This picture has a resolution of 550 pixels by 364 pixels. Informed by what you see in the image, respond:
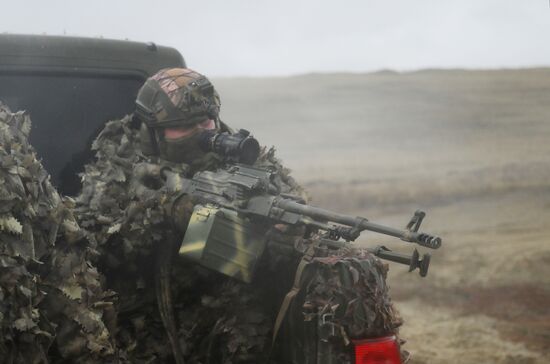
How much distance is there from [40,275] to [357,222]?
1.15m

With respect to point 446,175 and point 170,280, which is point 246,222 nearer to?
point 170,280

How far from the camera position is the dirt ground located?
369 inches

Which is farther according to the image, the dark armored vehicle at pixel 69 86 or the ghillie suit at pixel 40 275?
the dark armored vehicle at pixel 69 86

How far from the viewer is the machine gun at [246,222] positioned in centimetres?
351

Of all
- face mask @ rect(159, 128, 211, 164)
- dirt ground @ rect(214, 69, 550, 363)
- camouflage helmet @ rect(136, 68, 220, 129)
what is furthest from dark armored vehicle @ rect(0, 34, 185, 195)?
dirt ground @ rect(214, 69, 550, 363)

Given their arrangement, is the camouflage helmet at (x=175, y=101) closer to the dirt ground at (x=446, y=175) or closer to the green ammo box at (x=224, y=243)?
the green ammo box at (x=224, y=243)

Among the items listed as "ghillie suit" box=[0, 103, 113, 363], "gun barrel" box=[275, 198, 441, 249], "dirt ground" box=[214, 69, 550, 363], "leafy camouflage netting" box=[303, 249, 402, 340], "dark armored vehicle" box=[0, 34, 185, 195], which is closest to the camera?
"ghillie suit" box=[0, 103, 113, 363]

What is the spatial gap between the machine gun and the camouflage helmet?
0.67 metres

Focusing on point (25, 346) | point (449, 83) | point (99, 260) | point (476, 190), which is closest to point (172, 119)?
point (99, 260)

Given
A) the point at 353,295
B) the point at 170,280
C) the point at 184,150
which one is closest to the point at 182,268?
the point at 170,280

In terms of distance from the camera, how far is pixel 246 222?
3674 millimetres

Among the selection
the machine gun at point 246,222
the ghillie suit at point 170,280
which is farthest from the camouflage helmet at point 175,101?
Answer: the machine gun at point 246,222

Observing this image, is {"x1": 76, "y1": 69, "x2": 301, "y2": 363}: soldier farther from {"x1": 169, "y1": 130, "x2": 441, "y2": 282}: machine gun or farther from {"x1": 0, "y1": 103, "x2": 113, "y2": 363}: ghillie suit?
{"x1": 0, "y1": 103, "x2": 113, "y2": 363}: ghillie suit

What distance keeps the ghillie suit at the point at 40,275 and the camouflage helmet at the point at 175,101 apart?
1.24 m
